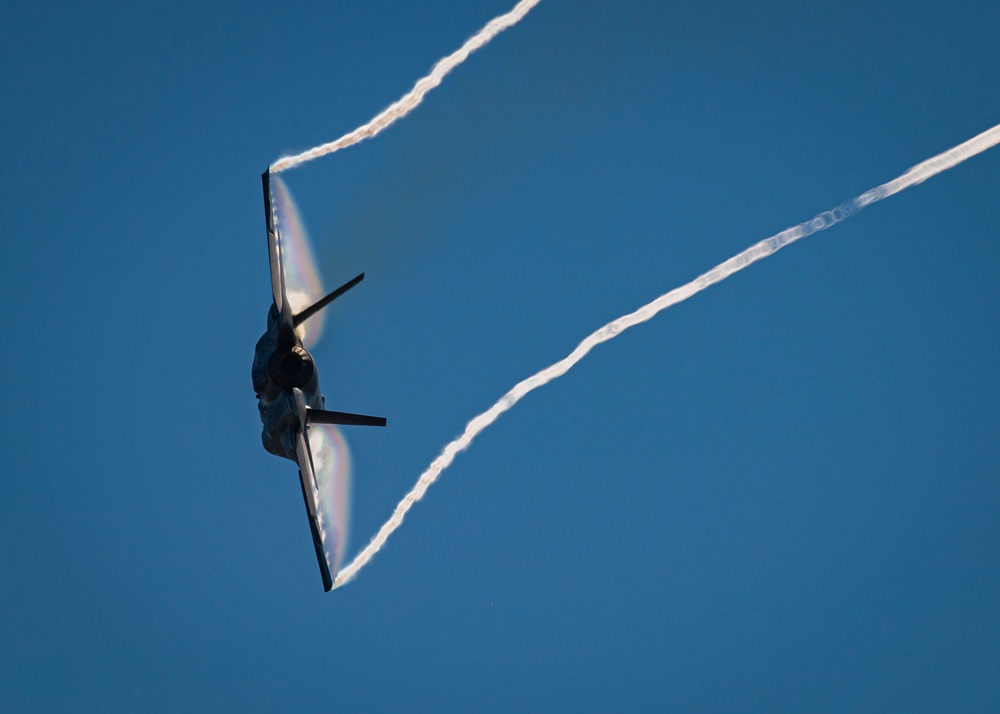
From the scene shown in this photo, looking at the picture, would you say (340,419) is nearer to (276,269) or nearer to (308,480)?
(308,480)

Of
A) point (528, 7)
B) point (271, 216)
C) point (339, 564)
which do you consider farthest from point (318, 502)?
point (528, 7)

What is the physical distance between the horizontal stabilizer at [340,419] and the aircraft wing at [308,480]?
32 centimetres

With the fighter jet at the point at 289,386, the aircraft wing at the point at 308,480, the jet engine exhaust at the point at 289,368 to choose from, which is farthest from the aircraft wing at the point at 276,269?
the aircraft wing at the point at 308,480

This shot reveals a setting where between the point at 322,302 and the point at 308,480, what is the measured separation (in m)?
6.47

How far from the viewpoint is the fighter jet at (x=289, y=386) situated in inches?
1484

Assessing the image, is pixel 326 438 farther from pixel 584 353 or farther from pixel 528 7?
pixel 528 7

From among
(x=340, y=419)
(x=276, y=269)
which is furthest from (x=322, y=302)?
(x=340, y=419)

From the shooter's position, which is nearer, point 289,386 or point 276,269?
point 276,269

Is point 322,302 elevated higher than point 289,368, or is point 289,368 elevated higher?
point 322,302

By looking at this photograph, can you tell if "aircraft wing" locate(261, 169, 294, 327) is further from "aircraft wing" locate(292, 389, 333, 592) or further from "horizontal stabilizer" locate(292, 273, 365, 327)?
"aircraft wing" locate(292, 389, 333, 592)

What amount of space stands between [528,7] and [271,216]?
471 inches

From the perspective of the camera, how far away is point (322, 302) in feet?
123

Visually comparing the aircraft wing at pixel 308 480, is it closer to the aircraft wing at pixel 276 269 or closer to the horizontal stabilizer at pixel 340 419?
the horizontal stabilizer at pixel 340 419

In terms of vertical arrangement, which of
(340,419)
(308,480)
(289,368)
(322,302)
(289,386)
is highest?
(322,302)
